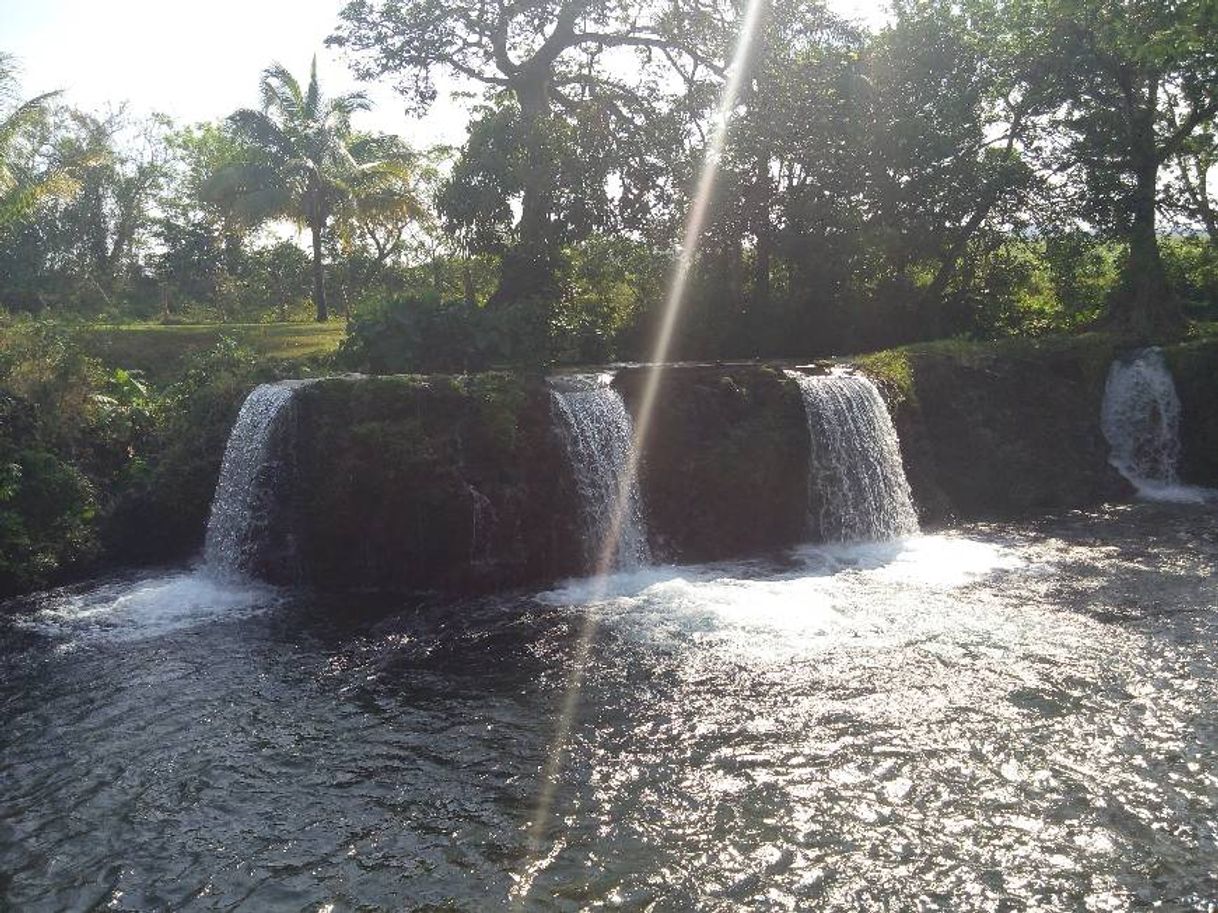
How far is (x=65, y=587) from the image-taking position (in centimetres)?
1266

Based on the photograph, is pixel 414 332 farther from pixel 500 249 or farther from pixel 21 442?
pixel 21 442

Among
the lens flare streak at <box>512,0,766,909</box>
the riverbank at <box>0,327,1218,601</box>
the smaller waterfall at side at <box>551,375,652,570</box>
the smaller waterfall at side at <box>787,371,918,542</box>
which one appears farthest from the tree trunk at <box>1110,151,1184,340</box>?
the smaller waterfall at side at <box>551,375,652,570</box>

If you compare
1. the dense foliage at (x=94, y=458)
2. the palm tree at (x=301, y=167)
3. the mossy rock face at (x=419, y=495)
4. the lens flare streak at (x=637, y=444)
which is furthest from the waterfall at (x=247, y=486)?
the palm tree at (x=301, y=167)

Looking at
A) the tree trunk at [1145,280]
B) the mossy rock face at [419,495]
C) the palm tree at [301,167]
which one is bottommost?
the mossy rock face at [419,495]

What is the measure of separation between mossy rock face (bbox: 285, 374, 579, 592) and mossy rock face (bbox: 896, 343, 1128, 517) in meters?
7.91

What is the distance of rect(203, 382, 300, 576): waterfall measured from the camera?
42.5ft

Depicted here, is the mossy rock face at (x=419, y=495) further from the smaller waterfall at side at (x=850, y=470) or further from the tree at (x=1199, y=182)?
the tree at (x=1199, y=182)

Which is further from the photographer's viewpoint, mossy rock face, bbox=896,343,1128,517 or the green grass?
the green grass

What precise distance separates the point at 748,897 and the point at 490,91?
22.1 metres

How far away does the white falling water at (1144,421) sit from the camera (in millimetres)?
18922

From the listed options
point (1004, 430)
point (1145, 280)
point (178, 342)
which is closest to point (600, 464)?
point (1004, 430)

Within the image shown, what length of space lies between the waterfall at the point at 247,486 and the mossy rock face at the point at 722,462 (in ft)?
17.8

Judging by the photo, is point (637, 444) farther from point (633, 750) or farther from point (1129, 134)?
point (1129, 134)

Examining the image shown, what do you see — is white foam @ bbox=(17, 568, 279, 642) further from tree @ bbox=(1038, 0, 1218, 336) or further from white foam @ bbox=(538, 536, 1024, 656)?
tree @ bbox=(1038, 0, 1218, 336)
